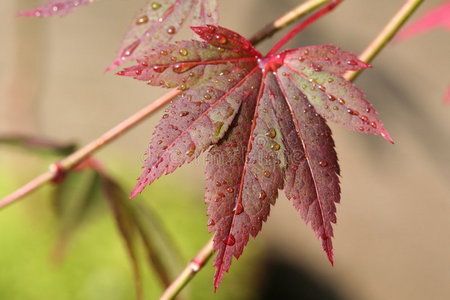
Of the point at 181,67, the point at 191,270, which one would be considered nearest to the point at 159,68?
the point at 181,67

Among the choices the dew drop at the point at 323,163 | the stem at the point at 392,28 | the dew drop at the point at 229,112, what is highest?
the stem at the point at 392,28

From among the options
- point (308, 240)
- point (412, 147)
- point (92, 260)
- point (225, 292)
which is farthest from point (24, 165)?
point (412, 147)

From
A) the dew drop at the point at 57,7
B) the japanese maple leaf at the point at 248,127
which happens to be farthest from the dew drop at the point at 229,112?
the dew drop at the point at 57,7

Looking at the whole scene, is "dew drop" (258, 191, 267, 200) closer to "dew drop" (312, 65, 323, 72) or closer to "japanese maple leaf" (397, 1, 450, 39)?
"dew drop" (312, 65, 323, 72)

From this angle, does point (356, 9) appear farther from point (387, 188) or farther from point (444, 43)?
point (387, 188)

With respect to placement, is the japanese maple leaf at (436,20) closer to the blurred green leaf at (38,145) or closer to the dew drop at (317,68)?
the dew drop at (317,68)

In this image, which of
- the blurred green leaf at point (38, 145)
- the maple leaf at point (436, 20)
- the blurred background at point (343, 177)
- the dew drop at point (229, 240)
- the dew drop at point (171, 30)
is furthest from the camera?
the blurred background at point (343, 177)
